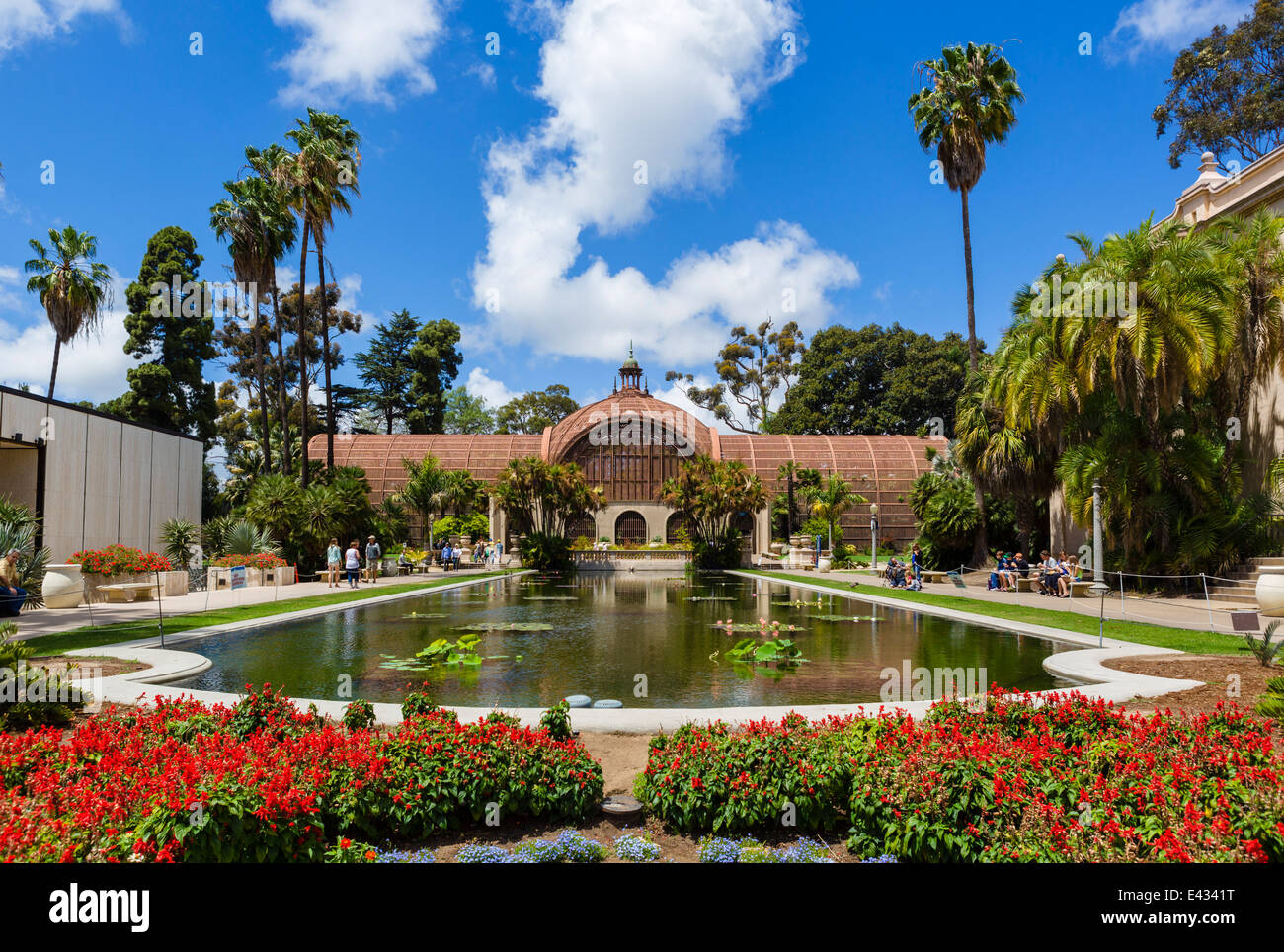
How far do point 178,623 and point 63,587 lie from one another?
18.5ft

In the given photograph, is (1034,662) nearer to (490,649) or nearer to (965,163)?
(490,649)

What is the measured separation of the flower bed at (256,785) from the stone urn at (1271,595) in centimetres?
1653

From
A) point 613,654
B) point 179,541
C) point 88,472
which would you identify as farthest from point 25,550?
point 613,654

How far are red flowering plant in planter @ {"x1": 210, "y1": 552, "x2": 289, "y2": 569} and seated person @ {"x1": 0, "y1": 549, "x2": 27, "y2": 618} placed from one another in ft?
25.0

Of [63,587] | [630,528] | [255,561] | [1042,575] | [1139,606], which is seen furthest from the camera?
[630,528]

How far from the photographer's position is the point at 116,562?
771 inches

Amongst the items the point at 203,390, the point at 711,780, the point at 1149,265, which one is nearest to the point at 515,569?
the point at 203,390

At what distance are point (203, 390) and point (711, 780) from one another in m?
49.3

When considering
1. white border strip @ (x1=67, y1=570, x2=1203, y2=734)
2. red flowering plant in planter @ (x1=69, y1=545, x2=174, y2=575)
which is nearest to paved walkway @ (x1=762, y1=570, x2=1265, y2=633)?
white border strip @ (x1=67, y1=570, x2=1203, y2=734)

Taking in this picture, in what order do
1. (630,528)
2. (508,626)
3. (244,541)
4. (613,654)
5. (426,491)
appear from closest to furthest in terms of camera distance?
1. (613,654)
2. (508,626)
3. (244,541)
4. (426,491)
5. (630,528)

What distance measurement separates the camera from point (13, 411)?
76.8 ft

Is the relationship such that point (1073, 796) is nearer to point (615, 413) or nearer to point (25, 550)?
point (25, 550)

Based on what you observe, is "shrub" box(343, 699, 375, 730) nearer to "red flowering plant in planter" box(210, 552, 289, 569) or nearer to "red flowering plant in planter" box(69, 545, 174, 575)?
"red flowering plant in planter" box(69, 545, 174, 575)

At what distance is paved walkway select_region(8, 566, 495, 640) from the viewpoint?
47.2 ft
